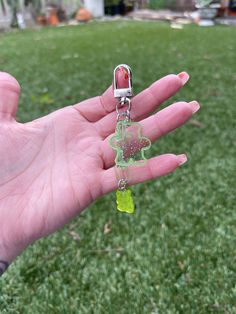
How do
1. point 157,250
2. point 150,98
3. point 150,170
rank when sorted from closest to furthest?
point 150,170, point 150,98, point 157,250

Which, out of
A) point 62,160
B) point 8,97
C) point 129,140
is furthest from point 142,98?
point 8,97

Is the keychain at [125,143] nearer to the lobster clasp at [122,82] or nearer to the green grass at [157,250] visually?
the lobster clasp at [122,82]

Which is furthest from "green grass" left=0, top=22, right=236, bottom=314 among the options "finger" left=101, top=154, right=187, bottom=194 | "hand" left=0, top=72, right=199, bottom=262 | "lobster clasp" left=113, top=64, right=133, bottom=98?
"lobster clasp" left=113, top=64, right=133, bottom=98

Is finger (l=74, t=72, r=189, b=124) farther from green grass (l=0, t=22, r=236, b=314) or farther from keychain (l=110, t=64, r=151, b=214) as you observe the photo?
green grass (l=0, t=22, r=236, b=314)

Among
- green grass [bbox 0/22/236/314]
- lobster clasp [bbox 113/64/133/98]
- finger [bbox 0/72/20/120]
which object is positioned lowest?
green grass [bbox 0/22/236/314]

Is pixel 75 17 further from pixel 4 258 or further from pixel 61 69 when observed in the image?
pixel 4 258

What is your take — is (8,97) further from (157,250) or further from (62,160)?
(157,250)

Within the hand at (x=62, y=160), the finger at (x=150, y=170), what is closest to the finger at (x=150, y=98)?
the hand at (x=62, y=160)
